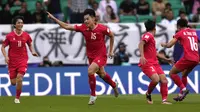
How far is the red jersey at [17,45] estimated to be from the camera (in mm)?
20406

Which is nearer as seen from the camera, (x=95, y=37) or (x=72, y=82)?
(x=95, y=37)

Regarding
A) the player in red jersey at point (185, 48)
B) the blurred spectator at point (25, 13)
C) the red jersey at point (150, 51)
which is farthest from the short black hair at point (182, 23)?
the blurred spectator at point (25, 13)

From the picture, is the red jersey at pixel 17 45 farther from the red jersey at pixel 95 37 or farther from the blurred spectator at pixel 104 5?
the blurred spectator at pixel 104 5

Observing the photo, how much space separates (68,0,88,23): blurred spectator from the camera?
2780 centimetres

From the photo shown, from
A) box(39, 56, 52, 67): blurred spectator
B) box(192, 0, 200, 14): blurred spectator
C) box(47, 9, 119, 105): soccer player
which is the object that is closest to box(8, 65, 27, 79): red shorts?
box(47, 9, 119, 105): soccer player

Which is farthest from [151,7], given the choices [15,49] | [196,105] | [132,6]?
[196,105]

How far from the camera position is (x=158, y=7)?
29375 millimetres

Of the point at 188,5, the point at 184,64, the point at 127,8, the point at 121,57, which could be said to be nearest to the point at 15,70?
the point at 184,64

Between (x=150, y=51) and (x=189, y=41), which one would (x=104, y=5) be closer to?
(x=189, y=41)

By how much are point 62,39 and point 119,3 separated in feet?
12.8

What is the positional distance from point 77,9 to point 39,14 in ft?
4.64

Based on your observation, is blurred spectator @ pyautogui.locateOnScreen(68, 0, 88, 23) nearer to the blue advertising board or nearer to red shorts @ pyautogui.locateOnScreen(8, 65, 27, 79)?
the blue advertising board

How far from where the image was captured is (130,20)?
28703 mm

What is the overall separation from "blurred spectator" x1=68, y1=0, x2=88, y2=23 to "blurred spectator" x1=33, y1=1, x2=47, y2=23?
3.39ft
